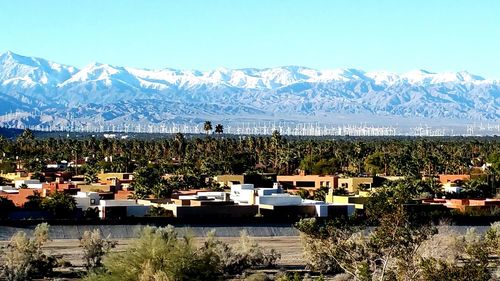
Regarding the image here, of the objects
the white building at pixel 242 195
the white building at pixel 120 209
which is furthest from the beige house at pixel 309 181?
the white building at pixel 120 209

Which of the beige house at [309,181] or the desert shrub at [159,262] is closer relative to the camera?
the desert shrub at [159,262]

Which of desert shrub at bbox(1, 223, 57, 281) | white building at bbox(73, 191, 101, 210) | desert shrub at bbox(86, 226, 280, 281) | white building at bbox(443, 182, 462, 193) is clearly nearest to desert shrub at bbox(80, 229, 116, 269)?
desert shrub at bbox(1, 223, 57, 281)

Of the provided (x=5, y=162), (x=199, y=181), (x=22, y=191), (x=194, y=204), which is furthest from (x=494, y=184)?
(x=5, y=162)

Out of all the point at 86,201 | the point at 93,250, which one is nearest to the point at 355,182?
the point at 86,201

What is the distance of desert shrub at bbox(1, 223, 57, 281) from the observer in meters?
49.6

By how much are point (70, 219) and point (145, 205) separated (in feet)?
26.0

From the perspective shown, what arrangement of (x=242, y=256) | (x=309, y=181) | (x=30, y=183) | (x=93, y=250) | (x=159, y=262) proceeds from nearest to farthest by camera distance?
(x=159, y=262) → (x=93, y=250) → (x=242, y=256) → (x=30, y=183) → (x=309, y=181)

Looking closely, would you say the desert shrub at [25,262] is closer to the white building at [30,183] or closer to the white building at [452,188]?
the white building at [30,183]

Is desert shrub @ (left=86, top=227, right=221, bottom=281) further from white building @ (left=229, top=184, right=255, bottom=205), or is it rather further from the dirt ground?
white building @ (left=229, top=184, right=255, bottom=205)

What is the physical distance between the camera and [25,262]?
167 ft

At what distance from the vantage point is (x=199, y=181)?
342 ft

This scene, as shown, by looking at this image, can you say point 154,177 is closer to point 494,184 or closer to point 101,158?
point 494,184

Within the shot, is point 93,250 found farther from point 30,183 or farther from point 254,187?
point 254,187

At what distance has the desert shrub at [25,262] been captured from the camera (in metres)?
49.6
